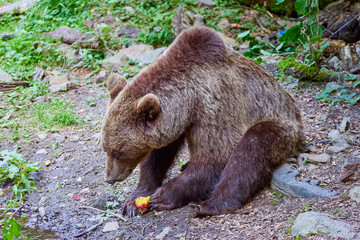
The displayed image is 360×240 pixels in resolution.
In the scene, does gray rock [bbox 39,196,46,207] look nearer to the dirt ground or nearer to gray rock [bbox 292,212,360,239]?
the dirt ground

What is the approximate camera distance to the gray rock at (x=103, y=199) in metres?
5.48

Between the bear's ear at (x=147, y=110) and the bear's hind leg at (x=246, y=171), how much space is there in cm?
95

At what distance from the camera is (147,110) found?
4.58 m

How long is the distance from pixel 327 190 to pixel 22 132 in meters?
5.10

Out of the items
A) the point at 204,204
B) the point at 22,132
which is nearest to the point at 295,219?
the point at 204,204

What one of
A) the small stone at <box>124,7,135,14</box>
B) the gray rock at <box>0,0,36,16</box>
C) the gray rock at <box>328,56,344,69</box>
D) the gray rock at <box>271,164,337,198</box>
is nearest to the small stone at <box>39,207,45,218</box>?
the gray rock at <box>271,164,337,198</box>

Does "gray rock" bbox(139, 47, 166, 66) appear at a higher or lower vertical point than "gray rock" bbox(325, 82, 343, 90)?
lower

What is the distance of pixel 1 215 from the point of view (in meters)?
5.35

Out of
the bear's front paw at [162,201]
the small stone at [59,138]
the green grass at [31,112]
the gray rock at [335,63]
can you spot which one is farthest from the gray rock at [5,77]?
the gray rock at [335,63]

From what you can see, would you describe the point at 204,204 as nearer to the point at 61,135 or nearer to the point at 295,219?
the point at 295,219

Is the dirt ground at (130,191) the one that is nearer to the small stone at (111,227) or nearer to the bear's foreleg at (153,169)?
the small stone at (111,227)

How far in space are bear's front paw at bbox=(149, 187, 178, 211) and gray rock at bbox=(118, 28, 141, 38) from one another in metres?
5.89

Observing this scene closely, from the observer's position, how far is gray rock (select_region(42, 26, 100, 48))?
9.98 m

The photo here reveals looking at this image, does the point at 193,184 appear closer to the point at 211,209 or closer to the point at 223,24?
the point at 211,209
